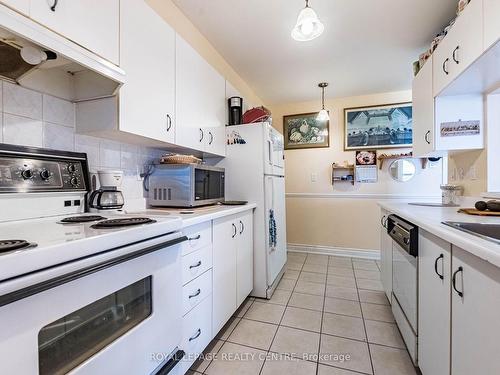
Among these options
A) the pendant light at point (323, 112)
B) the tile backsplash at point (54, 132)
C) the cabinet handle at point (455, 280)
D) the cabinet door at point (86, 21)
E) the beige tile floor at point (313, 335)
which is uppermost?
the pendant light at point (323, 112)

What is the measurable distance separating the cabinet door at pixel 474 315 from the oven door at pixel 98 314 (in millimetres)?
1071

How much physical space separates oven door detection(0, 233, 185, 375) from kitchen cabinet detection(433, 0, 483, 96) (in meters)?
1.78

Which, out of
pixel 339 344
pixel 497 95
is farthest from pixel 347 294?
pixel 497 95

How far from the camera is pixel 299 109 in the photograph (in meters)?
3.78

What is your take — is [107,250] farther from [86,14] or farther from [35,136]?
[86,14]

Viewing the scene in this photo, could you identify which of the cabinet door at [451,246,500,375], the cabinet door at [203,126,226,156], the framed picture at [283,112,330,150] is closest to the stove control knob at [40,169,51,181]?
the cabinet door at [203,126,226,156]

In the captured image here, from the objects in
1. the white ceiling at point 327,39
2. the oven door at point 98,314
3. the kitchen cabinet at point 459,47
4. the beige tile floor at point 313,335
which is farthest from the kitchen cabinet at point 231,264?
the kitchen cabinet at point 459,47

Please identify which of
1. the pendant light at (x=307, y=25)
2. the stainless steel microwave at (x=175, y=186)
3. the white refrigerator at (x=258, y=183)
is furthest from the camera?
the white refrigerator at (x=258, y=183)

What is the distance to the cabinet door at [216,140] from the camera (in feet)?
6.62

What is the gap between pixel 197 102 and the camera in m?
1.86

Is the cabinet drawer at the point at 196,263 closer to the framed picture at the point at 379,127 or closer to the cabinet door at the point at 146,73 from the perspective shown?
the cabinet door at the point at 146,73

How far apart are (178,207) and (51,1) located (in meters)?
1.20

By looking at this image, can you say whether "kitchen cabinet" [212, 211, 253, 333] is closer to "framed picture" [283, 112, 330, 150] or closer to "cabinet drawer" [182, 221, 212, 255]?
"cabinet drawer" [182, 221, 212, 255]

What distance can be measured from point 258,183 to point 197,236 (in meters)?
1.01
